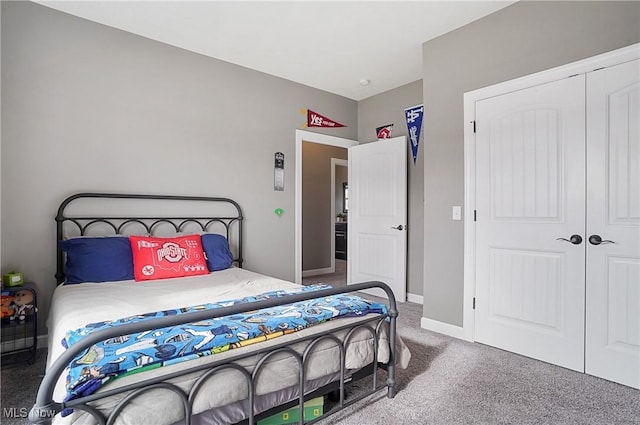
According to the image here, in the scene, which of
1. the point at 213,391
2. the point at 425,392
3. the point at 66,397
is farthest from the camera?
the point at 425,392

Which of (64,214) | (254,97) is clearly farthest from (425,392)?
(254,97)

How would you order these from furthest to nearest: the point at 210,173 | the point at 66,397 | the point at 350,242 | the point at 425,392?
the point at 350,242, the point at 210,173, the point at 425,392, the point at 66,397

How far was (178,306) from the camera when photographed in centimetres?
186

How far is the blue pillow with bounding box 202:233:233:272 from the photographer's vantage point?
119 inches

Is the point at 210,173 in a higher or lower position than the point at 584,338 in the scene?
higher

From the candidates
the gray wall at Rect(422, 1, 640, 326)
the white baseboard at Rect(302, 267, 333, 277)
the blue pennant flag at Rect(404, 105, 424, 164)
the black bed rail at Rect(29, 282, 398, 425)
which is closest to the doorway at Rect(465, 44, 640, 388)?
the gray wall at Rect(422, 1, 640, 326)

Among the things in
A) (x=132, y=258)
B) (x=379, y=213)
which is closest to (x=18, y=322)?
(x=132, y=258)

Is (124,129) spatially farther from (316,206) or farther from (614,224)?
(614,224)

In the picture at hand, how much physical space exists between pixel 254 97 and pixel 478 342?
3374 millimetres

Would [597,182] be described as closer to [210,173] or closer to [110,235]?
[210,173]

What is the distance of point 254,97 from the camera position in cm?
384

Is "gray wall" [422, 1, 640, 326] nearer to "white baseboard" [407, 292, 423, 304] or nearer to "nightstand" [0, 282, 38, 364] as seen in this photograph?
"white baseboard" [407, 292, 423, 304]

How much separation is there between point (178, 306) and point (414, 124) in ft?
10.9

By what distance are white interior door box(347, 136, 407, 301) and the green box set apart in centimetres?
263
